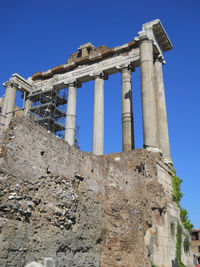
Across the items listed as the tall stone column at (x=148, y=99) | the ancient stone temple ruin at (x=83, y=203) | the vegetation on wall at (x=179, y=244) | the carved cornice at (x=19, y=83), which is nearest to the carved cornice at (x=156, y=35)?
the tall stone column at (x=148, y=99)

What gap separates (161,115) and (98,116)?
436 centimetres

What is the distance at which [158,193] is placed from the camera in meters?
11.3

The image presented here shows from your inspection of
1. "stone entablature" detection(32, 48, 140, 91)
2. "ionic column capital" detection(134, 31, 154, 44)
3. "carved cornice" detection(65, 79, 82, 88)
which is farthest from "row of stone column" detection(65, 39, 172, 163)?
"carved cornice" detection(65, 79, 82, 88)

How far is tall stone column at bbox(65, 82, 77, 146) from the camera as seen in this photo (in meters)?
21.0

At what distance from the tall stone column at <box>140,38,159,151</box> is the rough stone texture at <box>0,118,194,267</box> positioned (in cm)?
322

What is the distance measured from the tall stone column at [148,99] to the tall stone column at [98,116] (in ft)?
12.5

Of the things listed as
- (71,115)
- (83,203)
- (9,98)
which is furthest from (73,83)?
(83,203)

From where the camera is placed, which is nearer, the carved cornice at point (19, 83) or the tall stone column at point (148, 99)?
the tall stone column at point (148, 99)

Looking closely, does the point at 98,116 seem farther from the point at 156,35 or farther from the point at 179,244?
the point at 179,244

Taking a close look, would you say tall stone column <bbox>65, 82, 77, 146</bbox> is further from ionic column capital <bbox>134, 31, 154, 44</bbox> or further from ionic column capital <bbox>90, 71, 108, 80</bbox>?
ionic column capital <bbox>134, 31, 154, 44</bbox>

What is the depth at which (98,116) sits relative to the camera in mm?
20156

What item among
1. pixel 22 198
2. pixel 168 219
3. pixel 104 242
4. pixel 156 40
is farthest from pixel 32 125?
pixel 156 40

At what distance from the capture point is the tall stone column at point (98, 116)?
755 inches

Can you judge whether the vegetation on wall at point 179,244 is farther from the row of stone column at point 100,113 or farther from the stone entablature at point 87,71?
the stone entablature at point 87,71
